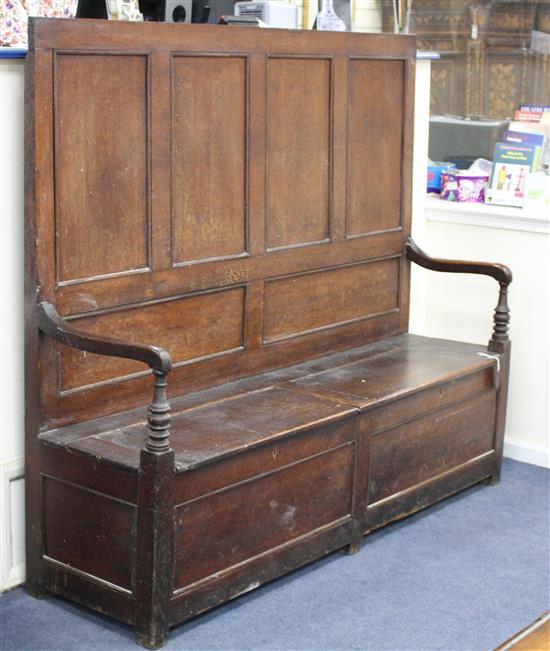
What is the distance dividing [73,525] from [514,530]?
1.58 m

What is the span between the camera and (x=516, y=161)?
4.86 metres

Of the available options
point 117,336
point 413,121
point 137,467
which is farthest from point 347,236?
point 137,467

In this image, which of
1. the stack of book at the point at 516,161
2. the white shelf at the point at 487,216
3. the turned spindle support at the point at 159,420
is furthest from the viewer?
the stack of book at the point at 516,161

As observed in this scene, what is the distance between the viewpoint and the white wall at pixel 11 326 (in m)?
3.23

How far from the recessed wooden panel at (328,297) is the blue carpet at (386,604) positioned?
0.78m

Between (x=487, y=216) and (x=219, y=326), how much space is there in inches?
56.4

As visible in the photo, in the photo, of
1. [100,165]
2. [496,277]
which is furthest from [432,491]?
[100,165]

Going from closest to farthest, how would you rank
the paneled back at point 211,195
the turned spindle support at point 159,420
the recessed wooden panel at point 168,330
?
1. the turned spindle support at point 159,420
2. the paneled back at point 211,195
3. the recessed wooden panel at point 168,330

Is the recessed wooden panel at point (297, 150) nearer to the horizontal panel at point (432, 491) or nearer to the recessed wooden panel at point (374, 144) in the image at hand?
the recessed wooden panel at point (374, 144)

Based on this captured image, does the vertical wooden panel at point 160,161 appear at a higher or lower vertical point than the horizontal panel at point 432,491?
higher

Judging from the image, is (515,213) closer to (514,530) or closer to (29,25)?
(514,530)

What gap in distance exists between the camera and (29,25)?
3.10 metres

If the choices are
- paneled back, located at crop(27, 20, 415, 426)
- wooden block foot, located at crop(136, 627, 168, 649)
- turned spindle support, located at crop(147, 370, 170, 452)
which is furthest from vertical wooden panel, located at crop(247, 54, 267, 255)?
wooden block foot, located at crop(136, 627, 168, 649)

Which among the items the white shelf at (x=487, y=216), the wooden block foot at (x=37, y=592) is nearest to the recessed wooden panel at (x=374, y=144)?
the white shelf at (x=487, y=216)
